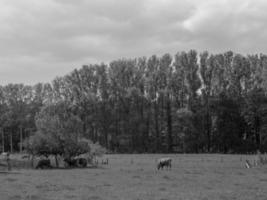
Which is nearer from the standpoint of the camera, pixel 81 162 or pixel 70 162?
pixel 81 162

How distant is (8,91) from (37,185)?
82115 mm

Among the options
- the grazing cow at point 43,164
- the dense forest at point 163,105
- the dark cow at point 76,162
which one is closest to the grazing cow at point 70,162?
the dark cow at point 76,162

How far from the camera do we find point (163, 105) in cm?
8856

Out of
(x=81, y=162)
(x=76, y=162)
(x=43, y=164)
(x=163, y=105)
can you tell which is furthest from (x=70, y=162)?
(x=163, y=105)

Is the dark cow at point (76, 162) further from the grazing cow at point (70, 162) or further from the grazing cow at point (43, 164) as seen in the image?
the grazing cow at point (43, 164)

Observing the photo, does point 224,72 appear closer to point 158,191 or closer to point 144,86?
point 144,86

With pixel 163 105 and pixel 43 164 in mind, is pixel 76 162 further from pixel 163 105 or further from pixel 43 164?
pixel 163 105

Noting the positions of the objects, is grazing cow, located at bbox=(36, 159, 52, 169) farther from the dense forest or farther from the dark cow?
the dense forest

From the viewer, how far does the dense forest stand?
79.3 m

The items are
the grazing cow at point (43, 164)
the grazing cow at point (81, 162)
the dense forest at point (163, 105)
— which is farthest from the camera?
the dense forest at point (163, 105)

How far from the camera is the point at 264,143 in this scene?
2938 inches

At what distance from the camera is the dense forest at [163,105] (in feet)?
260

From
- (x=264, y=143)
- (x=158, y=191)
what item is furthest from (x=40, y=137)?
(x=264, y=143)

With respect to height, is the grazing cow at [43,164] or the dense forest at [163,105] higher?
the dense forest at [163,105]
